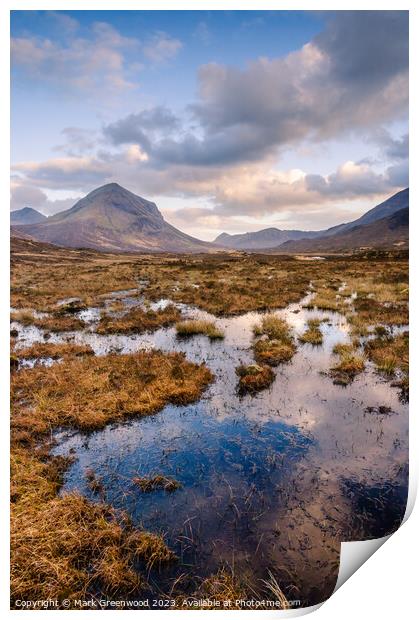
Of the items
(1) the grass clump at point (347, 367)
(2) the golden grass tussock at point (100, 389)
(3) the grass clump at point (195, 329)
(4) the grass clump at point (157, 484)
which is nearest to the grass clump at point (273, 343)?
(1) the grass clump at point (347, 367)

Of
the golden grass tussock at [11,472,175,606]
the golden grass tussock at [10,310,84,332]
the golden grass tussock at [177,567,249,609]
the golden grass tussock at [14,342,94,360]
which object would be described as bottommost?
the golden grass tussock at [177,567,249,609]

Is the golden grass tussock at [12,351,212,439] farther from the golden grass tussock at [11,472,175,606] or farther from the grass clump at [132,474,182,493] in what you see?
the golden grass tussock at [11,472,175,606]

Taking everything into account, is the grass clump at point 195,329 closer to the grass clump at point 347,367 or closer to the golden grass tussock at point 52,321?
the golden grass tussock at point 52,321

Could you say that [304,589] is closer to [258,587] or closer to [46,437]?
[258,587]

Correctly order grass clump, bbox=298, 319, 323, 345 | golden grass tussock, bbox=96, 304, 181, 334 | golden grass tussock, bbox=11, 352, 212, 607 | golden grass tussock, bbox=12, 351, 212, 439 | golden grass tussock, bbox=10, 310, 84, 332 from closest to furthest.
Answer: golden grass tussock, bbox=11, 352, 212, 607 → golden grass tussock, bbox=12, 351, 212, 439 → grass clump, bbox=298, 319, 323, 345 → golden grass tussock, bbox=96, 304, 181, 334 → golden grass tussock, bbox=10, 310, 84, 332

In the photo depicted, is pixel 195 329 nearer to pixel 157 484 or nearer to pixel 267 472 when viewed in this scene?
pixel 267 472

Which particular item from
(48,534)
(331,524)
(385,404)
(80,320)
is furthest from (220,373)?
(80,320)

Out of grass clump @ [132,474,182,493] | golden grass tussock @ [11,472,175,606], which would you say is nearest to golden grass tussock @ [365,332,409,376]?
grass clump @ [132,474,182,493]
